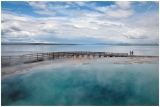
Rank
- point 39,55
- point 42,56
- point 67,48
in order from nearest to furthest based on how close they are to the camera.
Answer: point 67,48, point 39,55, point 42,56

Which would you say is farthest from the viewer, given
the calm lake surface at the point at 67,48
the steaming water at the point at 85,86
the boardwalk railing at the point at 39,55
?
the boardwalk railing at the point at 39,55

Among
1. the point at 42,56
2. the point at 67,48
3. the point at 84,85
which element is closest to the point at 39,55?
the point at 42,56

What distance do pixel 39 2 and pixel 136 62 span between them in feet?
6.68

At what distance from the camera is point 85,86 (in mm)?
3092

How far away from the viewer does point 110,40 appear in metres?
3.32

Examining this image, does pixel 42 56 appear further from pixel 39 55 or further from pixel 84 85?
pixel 84 85

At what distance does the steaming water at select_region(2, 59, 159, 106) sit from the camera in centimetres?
295

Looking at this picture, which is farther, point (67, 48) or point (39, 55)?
point (39, 55)

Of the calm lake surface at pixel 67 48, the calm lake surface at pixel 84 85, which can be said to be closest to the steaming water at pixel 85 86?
the calm lake surface at pixel 84 85

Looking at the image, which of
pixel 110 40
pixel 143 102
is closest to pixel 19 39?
pixel 110 40

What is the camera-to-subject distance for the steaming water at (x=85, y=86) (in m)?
2.95

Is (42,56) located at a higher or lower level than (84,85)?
higher

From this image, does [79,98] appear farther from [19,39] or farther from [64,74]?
[19,39]

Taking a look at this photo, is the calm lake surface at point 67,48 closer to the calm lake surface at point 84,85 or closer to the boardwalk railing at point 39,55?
the calm lake surface at point 84,85
